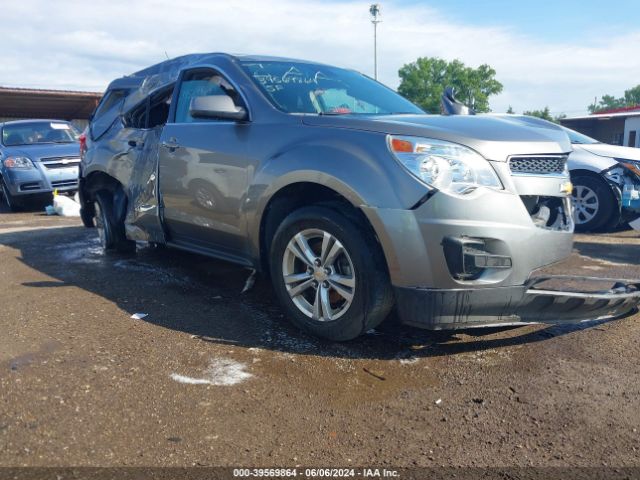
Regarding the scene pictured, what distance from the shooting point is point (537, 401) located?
2912 mm

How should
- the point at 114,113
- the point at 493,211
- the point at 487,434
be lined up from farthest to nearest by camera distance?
the point at 114,113
the point at 493,211
the point at 487,434

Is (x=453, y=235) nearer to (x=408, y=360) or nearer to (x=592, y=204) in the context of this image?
(x=408, y=360)

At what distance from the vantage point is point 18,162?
1069 cm

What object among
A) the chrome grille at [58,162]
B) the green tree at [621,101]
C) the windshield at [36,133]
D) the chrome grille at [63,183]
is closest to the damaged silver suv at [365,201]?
the chrome grille at [63,183]

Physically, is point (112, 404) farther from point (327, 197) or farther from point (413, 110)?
point (413, 110)

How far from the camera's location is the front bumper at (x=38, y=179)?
34.5 feet

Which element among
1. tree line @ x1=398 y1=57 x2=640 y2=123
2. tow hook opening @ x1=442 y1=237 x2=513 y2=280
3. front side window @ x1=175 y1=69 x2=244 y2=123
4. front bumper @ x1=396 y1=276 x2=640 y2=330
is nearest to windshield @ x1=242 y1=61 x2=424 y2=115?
front side window @ x1=175 y1=69 x2=244 y2=123

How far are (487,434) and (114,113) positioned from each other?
4806mm

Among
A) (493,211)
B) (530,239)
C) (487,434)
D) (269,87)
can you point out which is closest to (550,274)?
(530,239)

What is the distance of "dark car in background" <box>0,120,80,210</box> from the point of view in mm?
10570

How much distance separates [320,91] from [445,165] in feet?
5.06

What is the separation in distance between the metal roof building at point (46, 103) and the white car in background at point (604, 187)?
765 inches

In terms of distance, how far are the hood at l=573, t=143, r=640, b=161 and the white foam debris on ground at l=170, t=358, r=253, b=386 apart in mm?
6622

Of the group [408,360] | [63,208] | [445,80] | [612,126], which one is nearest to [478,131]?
[408,360]
